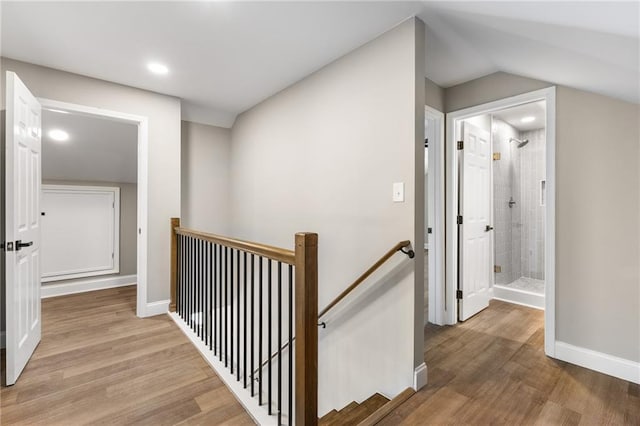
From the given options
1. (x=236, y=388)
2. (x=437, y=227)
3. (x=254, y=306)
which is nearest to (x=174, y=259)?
(x=254, y=306)

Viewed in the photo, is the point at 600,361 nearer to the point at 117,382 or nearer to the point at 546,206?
the point at 546,206

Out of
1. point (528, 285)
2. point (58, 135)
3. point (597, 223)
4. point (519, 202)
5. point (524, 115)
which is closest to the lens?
point (597, 223)

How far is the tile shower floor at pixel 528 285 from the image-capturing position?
3720 millimetres

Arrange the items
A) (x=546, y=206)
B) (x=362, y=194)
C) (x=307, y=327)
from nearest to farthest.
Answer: (x=307, y=327) < (x=362, y=194) < (x=546, y=206)

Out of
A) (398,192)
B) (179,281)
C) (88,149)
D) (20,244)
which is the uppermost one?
(88,149)

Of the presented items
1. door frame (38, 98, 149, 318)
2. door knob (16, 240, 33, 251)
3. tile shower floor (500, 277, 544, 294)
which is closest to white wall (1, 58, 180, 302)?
door frame (38, 98, 149, 318)

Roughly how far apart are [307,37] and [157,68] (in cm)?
146

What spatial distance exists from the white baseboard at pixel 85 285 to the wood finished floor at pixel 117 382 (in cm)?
118

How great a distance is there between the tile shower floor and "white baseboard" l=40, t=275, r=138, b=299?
546 centimetres

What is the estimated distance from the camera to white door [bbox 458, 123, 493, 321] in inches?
118

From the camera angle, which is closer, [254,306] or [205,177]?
[254,306]

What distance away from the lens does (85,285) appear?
4.00 m

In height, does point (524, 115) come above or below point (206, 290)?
above

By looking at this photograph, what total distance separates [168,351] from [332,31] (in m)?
2.76
